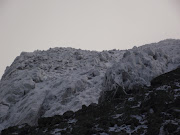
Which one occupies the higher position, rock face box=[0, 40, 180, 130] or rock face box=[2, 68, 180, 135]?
rock face box=[0, 40, 180, 130]

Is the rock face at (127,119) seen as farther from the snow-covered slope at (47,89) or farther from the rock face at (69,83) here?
the snow-covered slope at (47,89)

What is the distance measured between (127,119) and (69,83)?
2181cm

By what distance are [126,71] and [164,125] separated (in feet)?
49.3

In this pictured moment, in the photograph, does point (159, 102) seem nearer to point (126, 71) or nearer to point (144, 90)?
point (144, 90)

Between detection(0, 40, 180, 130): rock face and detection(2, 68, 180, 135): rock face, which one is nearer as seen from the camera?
detection(2, 68, 180, 135): rock face

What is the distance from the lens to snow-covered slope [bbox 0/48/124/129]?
105 feet

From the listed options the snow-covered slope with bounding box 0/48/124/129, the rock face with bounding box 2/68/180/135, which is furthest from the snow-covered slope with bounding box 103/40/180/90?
the snow-covered slope with bounding box 0/48/124/129

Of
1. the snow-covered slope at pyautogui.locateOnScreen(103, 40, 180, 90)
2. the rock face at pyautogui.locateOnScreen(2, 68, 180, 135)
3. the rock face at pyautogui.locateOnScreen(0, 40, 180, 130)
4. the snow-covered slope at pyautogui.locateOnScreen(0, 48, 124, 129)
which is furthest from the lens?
the snow-covered slope at pyautogui.locateOnScreen(0, 48, 124, 129)

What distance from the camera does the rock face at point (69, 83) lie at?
27958mm

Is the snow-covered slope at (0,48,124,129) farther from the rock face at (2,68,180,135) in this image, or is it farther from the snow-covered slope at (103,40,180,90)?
the rock face at (2,68,180,135)

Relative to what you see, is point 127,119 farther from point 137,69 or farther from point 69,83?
point 69,83

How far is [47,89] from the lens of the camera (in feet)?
125

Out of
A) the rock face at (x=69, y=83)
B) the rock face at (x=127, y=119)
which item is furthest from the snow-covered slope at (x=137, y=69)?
the rock face at (x=127, y=119)

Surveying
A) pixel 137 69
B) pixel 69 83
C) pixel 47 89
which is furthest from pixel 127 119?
pixel 47 89
